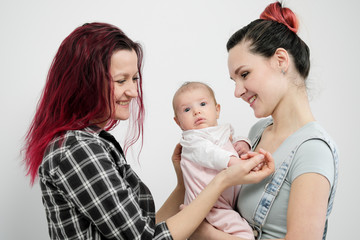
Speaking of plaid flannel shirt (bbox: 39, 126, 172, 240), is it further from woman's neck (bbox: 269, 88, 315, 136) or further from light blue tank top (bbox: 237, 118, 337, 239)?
woman's neck (bbox: 269, 88, 315, 136)

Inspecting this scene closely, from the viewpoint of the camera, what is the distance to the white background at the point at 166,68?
2.52m

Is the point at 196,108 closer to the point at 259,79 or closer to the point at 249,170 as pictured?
the point at 259,79

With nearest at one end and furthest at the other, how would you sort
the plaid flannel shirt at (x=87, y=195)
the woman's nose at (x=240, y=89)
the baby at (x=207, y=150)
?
the plaid flannel shirt at (x=87, y=195), the baby at (x=207, y=150), the woman's nose at (x=240, y=89)

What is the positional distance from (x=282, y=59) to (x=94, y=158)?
1.02 m

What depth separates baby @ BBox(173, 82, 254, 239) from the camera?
70.5 inches

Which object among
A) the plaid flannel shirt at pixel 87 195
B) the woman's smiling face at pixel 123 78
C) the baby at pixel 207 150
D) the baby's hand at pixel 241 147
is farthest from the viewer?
the baby's hand at pixel 241 147

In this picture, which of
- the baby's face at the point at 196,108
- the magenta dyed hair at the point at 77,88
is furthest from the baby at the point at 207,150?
the magenta dyed hair at the point at 77,88

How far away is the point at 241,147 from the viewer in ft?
6.63

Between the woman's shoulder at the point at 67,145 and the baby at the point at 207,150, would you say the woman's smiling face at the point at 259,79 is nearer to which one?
the baby at the point at 207,150

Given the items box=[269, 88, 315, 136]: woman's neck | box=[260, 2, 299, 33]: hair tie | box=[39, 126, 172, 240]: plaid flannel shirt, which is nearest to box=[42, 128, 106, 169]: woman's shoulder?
box=[39, 126, 172, 240]: plaid flannel shirt

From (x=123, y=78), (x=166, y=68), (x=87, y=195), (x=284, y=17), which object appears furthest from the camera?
(x=166, y=68)

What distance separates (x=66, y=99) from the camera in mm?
1573

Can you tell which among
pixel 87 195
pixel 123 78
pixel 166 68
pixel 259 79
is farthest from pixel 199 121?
pixel 166 68

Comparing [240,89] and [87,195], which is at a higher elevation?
[240,89]
